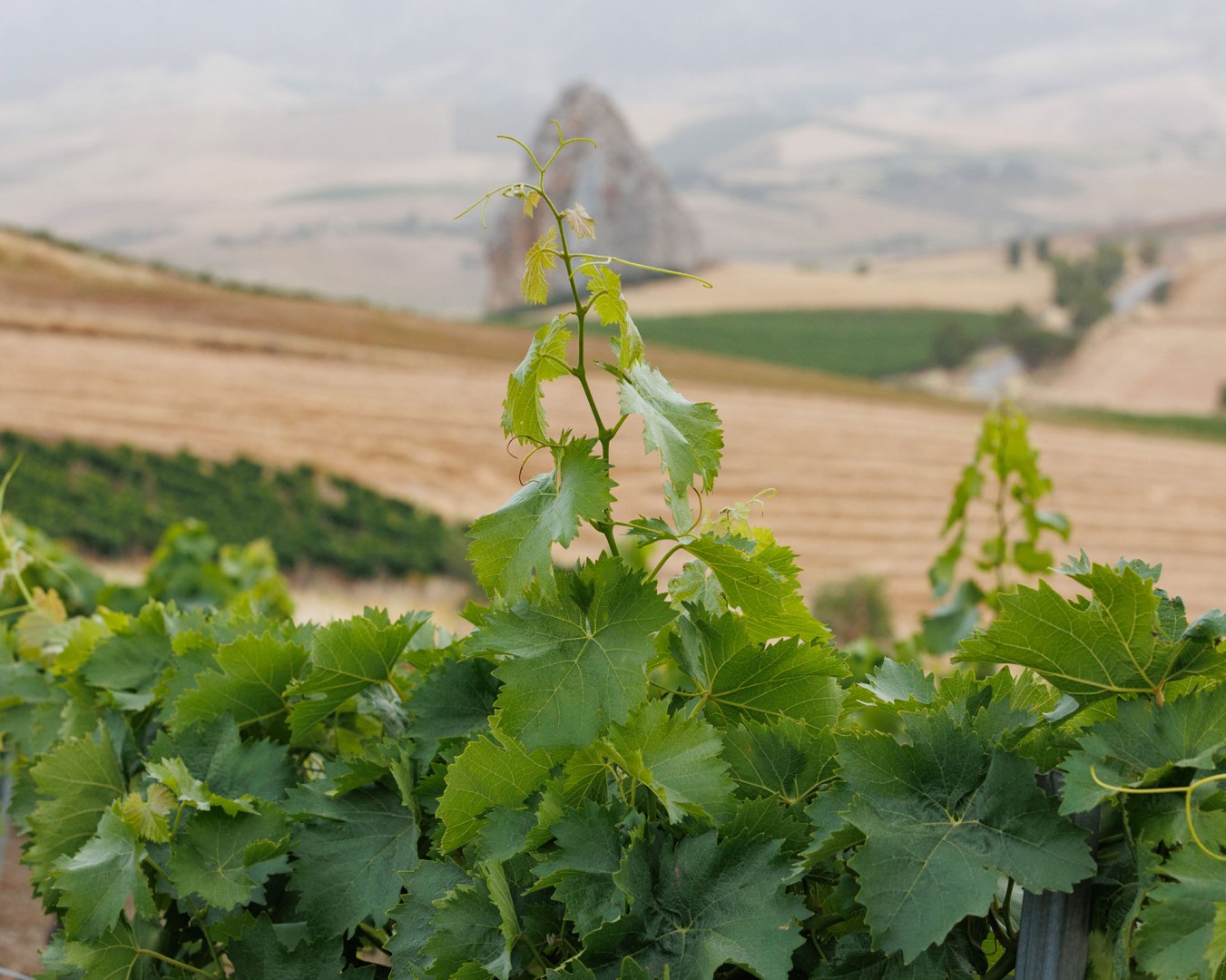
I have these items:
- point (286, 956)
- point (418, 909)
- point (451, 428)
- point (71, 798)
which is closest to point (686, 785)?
point (418, 909)

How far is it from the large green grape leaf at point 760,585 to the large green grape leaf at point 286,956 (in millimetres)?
379

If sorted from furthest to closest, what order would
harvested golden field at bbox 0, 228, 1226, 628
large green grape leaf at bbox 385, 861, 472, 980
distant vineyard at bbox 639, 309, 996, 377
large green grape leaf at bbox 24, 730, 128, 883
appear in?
1. distant vineyard at bbox 639, 309, 996, 377
2. harvested golden field at bbox 0, 228, 1226, 628
3. large green grape leaf at bbox 24, 730, 128, 883
4. large green grape leaf at bbox 385, 861, 472, 980

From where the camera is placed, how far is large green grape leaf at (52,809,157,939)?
845 mm

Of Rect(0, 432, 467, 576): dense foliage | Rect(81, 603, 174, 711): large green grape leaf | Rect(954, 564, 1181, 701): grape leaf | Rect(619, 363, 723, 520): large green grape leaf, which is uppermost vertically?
Rect(619, 363, 723, 520): large green grape leaf

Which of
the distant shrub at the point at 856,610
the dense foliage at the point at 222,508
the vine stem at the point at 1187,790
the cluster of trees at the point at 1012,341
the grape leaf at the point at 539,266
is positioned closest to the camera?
the vine stem at the point at 1187,790

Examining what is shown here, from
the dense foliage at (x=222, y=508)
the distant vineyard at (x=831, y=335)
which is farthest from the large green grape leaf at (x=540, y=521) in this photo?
the distant vineyard at (x=831, y=335)

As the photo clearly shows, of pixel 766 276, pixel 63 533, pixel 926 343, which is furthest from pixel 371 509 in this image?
pixel 766 276

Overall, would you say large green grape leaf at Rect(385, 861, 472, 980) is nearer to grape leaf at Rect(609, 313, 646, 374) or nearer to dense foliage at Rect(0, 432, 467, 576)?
grape leaf at Rect(609, 313, 646, 374)

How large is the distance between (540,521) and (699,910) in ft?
0.82

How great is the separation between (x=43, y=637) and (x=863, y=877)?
1.11 meters

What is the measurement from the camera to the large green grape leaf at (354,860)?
81cm

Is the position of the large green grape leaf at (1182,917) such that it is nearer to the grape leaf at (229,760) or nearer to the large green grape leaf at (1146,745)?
the large green grape leaf at (1146,745)

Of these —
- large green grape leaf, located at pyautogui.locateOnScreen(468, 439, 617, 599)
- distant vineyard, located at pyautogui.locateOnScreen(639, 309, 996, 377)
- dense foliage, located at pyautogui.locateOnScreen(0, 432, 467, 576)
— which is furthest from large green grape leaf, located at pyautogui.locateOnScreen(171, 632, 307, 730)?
distant vineyard, located at pyautogui.locateOnScreen(639, 309, 996, 377)

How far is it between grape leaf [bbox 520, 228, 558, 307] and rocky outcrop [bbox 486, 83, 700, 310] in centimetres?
2860
